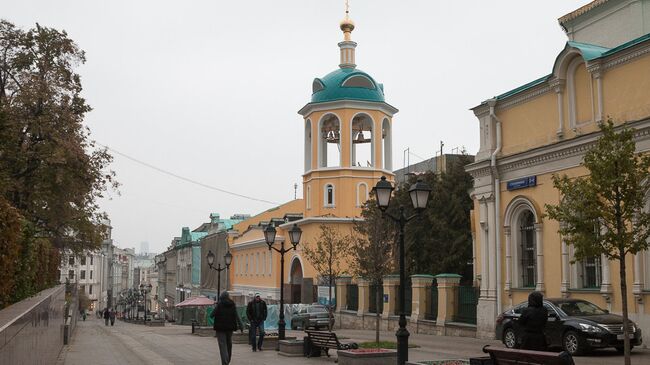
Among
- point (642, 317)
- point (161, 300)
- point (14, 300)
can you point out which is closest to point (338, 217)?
point (642, 317)

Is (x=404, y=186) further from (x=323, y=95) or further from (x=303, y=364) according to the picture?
(x=303, y=364)

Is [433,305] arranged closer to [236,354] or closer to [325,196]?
[236,354]

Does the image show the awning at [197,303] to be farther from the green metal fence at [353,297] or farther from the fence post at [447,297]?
the fence post at [447,297]

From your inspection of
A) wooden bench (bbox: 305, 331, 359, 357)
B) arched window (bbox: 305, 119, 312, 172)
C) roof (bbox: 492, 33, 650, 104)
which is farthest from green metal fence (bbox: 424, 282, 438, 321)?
arched window (bbox: 305, 119, 312, 172)

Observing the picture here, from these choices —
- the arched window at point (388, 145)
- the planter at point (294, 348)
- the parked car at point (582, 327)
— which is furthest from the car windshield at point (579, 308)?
the arched window at point (388, 145)

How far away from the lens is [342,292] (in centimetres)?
4016

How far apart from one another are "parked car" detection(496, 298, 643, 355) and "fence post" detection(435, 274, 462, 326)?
26.6ft

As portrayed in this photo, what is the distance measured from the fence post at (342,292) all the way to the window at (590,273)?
19.0 m

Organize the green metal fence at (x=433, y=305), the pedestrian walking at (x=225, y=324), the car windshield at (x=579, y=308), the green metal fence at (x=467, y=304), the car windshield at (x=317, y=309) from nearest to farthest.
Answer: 1. the pedestrian walking at (x=225, y=324)
2. the car windshield at (x=579, y=308)
3. the green metal fence at (x=467, y=304)
4. the green metal fence at (x=433, y=305)
5. the car windshield at (x=317, y=309)

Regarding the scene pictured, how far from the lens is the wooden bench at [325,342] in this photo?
17.9m

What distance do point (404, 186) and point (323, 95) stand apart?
9.41 meters

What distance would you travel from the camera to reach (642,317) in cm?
1939

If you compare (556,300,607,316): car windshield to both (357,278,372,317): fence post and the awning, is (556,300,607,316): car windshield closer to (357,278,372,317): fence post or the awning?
(357,278,372,317): fence post

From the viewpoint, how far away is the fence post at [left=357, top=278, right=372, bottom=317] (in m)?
36.6
